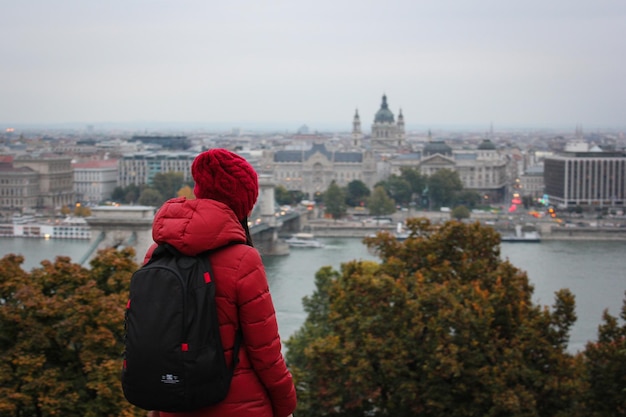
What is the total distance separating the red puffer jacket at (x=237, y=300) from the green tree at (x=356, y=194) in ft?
67.6

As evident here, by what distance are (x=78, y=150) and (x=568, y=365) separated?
2381 centimetres

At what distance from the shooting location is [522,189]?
78.1ft

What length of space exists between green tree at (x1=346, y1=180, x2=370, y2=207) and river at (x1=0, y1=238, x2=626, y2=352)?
523 cm

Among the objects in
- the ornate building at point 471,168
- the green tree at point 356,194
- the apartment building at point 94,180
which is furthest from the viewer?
the ornate building at point 471,168

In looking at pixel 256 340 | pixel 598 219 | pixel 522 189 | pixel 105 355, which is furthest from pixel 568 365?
pixel 522 189

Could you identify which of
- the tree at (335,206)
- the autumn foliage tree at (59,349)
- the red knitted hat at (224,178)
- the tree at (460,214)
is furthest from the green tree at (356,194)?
the red knitted hat at (224,178)

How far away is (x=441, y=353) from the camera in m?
3.54

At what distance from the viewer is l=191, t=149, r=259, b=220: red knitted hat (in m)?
0.84

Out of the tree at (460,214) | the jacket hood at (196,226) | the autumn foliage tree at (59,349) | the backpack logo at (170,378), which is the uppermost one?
the jacket hood at (196,226)

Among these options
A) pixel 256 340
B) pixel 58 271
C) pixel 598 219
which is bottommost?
pixel 598 219

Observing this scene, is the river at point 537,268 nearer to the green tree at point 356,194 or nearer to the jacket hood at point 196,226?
the green tree at point 356,194

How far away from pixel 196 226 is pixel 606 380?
275 cm

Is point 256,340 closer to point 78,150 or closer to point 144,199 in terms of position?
point 144,199

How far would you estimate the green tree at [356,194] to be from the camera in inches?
848
